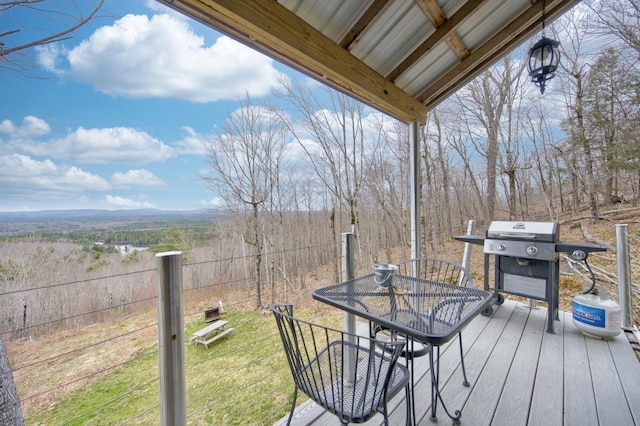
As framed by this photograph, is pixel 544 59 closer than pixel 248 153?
Yes

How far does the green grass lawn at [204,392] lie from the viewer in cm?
360

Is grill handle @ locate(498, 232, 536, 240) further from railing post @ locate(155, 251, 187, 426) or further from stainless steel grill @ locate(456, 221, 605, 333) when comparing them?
railing post @ locate(155, 251, 187, 426)

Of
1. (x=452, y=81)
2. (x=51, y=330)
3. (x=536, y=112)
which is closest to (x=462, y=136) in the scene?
(x=536, y=112)

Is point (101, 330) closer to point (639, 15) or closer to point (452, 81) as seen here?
point (452, 81)

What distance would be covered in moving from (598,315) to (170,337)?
3.00 meters

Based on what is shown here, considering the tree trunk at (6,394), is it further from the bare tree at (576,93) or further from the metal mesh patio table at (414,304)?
the bare tree at (576,93)

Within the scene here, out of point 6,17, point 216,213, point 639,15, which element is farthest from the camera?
point 216,213

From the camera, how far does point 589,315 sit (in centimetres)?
213

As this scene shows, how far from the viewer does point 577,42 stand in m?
5.98

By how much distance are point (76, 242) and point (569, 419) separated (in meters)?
7.54

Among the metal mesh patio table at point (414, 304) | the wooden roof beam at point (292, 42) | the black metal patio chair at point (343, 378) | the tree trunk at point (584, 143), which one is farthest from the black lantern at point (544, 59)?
the tree trunk at point (584, 143)

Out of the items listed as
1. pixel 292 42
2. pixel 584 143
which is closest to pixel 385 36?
pixel 292 42

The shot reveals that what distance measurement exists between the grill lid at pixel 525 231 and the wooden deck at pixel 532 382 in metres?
0.82

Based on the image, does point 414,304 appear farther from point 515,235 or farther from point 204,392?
point 204,392
